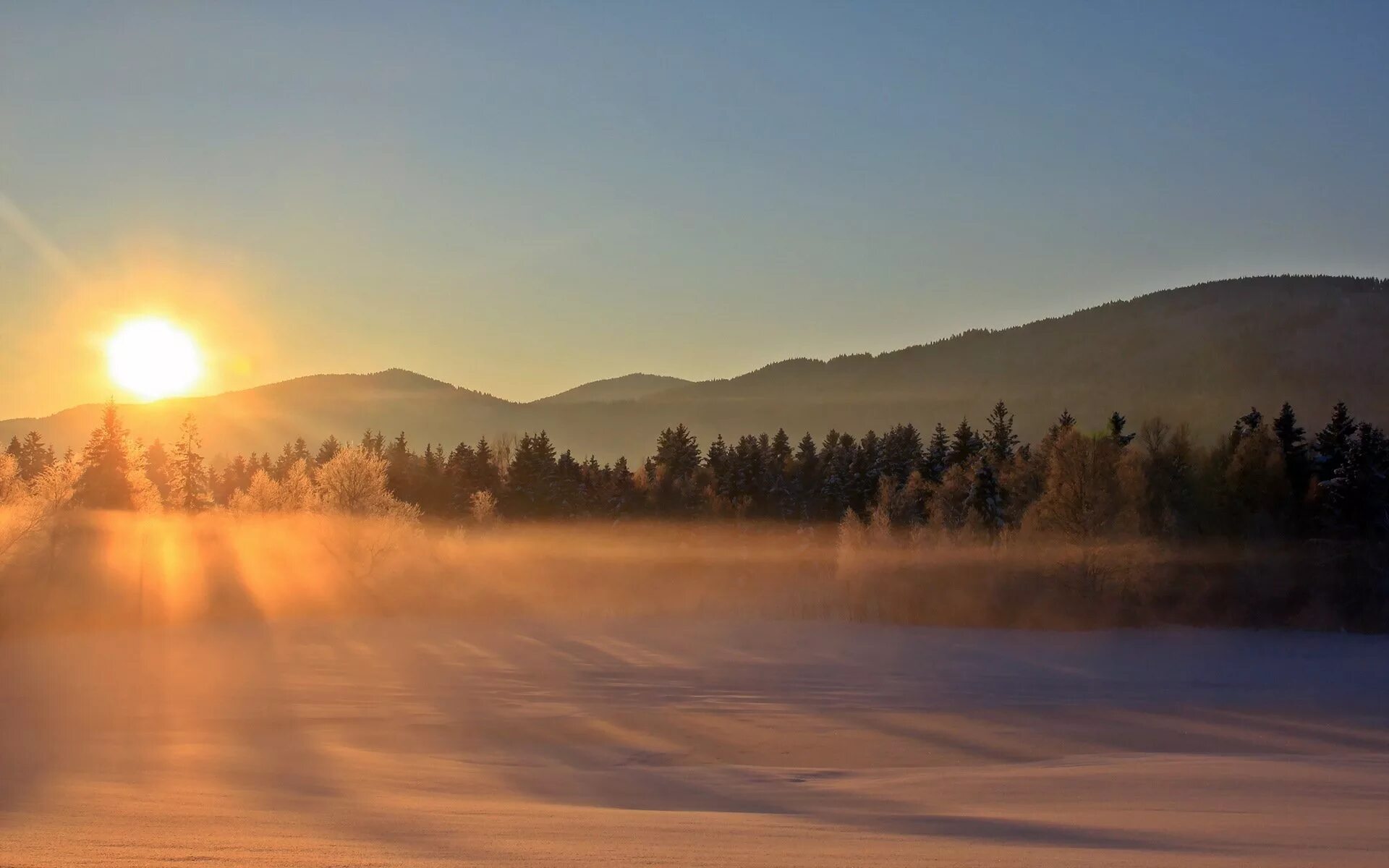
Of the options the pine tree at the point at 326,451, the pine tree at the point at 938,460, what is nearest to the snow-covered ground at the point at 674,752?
the pine tree at the point at 938,460

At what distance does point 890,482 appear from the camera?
80312mm

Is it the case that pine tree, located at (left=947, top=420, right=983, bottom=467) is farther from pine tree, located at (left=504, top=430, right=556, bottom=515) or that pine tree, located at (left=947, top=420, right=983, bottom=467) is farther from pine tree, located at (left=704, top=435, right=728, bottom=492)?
pine tree, located at (left=504, top=430, right=556, bottom=515)

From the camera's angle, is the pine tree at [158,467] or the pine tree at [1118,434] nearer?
the pine tree at [1118,434]

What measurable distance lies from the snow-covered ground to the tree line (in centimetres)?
1226

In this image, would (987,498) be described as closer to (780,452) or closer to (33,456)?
(780,452)

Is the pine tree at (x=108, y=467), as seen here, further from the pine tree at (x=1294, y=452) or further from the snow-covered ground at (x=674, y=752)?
the pine tree at (x=1294, y=452)

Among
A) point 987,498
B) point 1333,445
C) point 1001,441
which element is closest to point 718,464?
point 1001,441

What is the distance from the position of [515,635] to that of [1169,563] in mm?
36736

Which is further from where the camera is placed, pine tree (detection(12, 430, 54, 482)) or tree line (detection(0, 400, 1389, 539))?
pine tree (detection(12, 430, 54, 482))

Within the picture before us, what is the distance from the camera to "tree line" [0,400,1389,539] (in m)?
Result: 65.2

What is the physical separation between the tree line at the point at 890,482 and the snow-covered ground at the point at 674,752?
12265 millimetres

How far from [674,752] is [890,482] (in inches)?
2225

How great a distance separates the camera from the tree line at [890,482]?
65250mm

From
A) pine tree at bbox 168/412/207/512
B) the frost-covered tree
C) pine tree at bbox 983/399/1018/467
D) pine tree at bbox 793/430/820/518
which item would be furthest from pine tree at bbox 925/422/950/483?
pine tree at bbox 168/412/207/512
